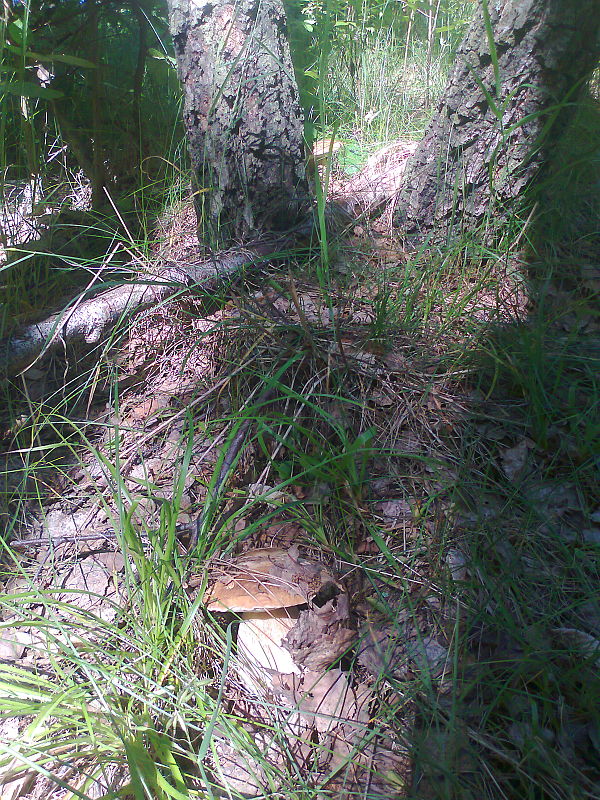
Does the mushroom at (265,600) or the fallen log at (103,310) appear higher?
the fallen log at (103,310)

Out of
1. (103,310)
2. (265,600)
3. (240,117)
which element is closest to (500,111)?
(240,117)

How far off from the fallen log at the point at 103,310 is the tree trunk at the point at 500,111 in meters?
0.74

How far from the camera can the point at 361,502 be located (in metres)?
1.38

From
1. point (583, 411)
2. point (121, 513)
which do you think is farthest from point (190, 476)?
point (583, 411)

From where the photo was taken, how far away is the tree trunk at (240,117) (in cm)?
190

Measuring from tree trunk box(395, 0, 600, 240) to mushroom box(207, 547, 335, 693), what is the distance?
1368 mm

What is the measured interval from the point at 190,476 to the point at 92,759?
0.68 meters

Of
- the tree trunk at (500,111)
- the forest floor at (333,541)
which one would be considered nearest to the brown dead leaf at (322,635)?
the forest floor at (333,541)

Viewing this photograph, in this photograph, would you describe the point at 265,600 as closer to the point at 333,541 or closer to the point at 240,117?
the point at 333,541

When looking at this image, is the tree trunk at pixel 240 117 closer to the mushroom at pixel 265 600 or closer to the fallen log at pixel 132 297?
the fallen log at pixel 132 297

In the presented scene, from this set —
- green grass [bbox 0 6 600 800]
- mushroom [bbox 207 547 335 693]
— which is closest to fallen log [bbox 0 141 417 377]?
green grass [bbox 0 6 600 800]

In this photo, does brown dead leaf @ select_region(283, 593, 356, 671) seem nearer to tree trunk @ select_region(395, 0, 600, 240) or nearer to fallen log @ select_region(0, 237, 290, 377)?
fallen log @ select_region(0, 237, 290, 377)

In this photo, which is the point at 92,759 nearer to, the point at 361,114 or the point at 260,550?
the point at 260,550

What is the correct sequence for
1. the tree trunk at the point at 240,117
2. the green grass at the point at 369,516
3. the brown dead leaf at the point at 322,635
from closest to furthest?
1. the green grass at the point at 369,516
2. the brown dead leaf at the point at 322,635
3. the tree trunk at the point at 240,117
